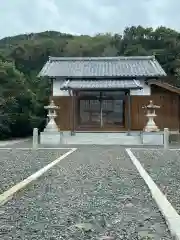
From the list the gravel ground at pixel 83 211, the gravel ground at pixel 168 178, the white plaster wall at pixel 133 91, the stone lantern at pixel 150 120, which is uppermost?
the white plaster wall at pixel 133 91

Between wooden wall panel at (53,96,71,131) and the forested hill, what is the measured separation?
12.5 feet

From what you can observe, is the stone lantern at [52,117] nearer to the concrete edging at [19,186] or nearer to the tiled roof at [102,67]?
the tiled roof at [102,67]

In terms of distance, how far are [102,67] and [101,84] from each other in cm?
360

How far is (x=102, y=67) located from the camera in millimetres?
26906

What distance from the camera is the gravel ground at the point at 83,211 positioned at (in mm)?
4059

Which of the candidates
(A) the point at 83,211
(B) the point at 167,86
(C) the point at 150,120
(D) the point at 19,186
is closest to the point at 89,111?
(C) the point at 150,120

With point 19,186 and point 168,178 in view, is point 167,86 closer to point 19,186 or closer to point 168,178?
point 168,178

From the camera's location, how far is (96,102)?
973 inches

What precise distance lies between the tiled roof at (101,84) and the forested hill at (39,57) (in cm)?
489

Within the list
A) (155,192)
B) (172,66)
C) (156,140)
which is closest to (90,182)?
(155,192)

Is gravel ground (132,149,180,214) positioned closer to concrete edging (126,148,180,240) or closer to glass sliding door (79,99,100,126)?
concrete edging (126,148,180,240)

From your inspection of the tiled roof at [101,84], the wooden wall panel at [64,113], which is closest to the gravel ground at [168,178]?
the tiled roof at [101,84]

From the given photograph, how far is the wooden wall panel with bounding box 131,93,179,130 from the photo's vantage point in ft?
80.4

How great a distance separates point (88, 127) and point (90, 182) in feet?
56.3
